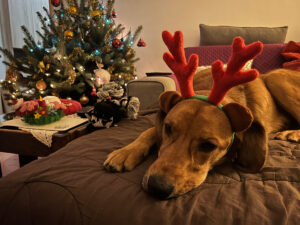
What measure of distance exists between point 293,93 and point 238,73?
763 mm

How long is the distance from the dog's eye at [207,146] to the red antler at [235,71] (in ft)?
0.53

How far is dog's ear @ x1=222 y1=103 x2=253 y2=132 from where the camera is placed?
738 millimetres

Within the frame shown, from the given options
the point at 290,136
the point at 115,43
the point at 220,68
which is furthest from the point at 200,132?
the point at 115,43

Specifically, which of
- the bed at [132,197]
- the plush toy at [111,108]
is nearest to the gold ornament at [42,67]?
the plush toy at [111,108]

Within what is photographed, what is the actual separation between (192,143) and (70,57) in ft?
8.49

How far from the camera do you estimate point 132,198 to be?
647 mm

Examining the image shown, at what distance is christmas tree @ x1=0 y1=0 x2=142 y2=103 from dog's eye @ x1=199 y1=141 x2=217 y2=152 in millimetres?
2272

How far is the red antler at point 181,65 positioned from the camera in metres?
0.86

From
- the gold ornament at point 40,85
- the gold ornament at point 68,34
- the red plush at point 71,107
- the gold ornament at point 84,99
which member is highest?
the gold ornament at point 68,34

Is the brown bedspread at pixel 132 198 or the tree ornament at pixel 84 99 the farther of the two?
the tree ornament at pixel 84 99

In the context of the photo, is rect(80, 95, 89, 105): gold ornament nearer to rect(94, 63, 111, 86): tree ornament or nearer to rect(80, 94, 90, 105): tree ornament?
rect(80, 94, 90, 105): tree ornament

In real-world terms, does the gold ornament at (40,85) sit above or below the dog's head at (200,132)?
below

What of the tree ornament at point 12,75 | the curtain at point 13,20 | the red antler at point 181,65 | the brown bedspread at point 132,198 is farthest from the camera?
the curtain at point 13,20

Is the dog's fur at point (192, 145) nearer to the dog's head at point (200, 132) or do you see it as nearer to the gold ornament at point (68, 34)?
the dog's head at point (200, 132)
